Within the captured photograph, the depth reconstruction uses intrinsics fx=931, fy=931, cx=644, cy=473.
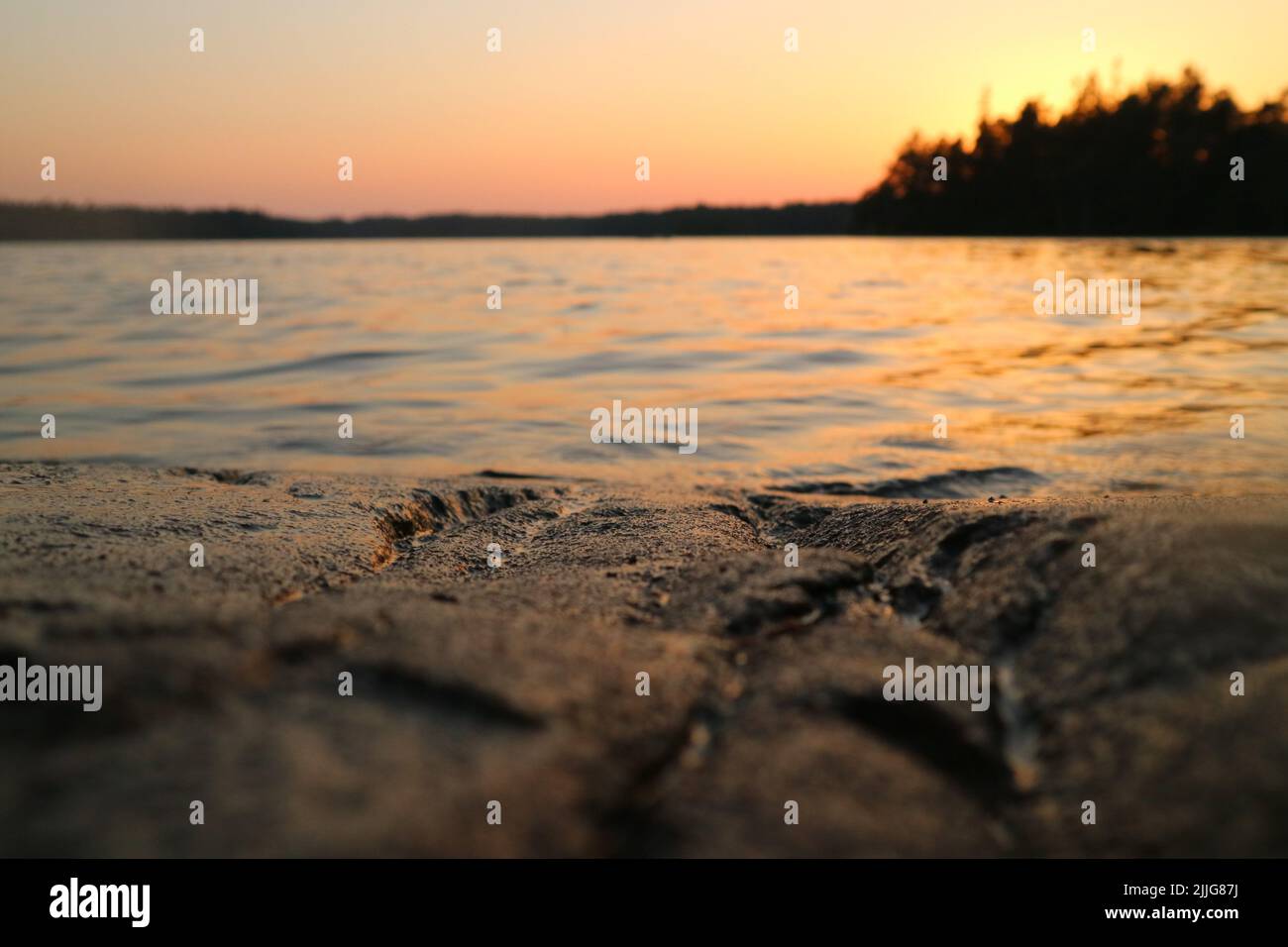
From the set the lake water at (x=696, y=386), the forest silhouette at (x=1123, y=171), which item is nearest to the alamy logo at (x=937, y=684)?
the lake water at (x=696, y=386)

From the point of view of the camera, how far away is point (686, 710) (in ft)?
6.73

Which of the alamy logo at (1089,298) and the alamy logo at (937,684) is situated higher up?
the alamy logo at (1089,298)

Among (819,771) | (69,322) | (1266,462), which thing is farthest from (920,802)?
(69,322)

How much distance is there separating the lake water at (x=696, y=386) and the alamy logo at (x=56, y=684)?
15.1 feet

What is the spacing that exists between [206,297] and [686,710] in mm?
23269

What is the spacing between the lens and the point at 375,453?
697 cm

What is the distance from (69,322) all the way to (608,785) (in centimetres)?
1648

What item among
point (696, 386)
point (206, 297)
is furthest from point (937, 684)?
point (206, 297)

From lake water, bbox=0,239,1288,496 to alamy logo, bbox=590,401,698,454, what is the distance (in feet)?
0.56

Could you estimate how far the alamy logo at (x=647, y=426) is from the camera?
7.48 meters

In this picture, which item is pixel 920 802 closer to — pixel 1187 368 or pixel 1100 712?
pixel 1100 712
